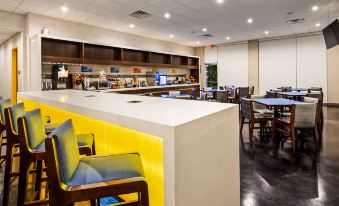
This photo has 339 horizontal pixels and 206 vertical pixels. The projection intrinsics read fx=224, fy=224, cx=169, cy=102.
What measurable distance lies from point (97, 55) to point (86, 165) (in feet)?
22.4

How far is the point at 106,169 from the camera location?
140 centimetres

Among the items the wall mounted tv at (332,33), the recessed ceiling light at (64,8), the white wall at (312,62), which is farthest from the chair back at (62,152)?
the white wall at (312,62)

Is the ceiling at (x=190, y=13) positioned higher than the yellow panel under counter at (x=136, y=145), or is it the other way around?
the ceiling at (x=190, y=13)

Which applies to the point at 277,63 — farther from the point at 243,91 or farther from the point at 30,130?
the point at 30,130

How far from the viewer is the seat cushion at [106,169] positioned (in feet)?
4.22

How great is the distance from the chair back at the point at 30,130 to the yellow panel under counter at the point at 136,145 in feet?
2.02

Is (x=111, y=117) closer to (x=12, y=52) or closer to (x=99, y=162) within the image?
(x=99, y=162)

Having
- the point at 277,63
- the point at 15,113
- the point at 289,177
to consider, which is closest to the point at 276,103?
the point at 289,177

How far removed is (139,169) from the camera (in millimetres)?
1433

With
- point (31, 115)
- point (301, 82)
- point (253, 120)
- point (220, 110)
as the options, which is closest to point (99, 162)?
point (31, 115)

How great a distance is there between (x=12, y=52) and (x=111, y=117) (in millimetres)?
8375

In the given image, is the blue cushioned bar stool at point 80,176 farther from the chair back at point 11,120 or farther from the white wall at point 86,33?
the white wall at point 86,33

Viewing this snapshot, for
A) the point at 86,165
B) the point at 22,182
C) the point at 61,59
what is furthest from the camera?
the point at 61,59

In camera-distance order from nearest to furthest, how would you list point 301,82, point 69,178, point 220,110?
point 69,178 → point 220,110 → point 301,82
